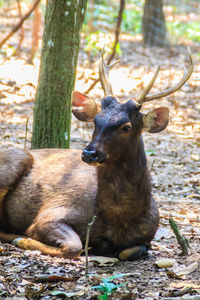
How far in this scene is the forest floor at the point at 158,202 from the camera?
428 centimetres

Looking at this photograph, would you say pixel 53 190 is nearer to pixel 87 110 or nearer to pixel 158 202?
pixel 87 110

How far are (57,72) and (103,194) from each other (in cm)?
238

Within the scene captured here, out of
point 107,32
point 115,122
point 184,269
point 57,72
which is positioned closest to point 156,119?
point 115,122

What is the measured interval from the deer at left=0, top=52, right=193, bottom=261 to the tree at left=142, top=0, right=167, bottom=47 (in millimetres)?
13207

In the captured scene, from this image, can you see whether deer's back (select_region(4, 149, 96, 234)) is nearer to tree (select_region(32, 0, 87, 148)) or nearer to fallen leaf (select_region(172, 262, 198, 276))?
tree (select_region(32, 0, 87, 148))

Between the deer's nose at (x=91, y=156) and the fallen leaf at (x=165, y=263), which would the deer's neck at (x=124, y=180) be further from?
the fallen leaf at (x=165, y=263)

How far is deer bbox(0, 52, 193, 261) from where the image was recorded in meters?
5.30

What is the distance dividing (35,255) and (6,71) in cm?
706

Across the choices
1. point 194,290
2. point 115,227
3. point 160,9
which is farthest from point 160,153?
point 160,9

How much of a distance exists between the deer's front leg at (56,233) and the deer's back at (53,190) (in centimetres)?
10


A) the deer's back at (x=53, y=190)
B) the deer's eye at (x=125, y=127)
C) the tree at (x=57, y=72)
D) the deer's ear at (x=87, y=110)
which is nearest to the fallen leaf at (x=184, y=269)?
the deer's back at (x=53, y=190)

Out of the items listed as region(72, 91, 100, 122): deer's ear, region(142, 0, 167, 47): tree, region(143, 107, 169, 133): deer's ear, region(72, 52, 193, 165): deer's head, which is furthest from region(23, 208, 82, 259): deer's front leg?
region(142, 0, 167, 47): tree

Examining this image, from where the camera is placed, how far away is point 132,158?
5.44 m

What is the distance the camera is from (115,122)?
5.19 meters
